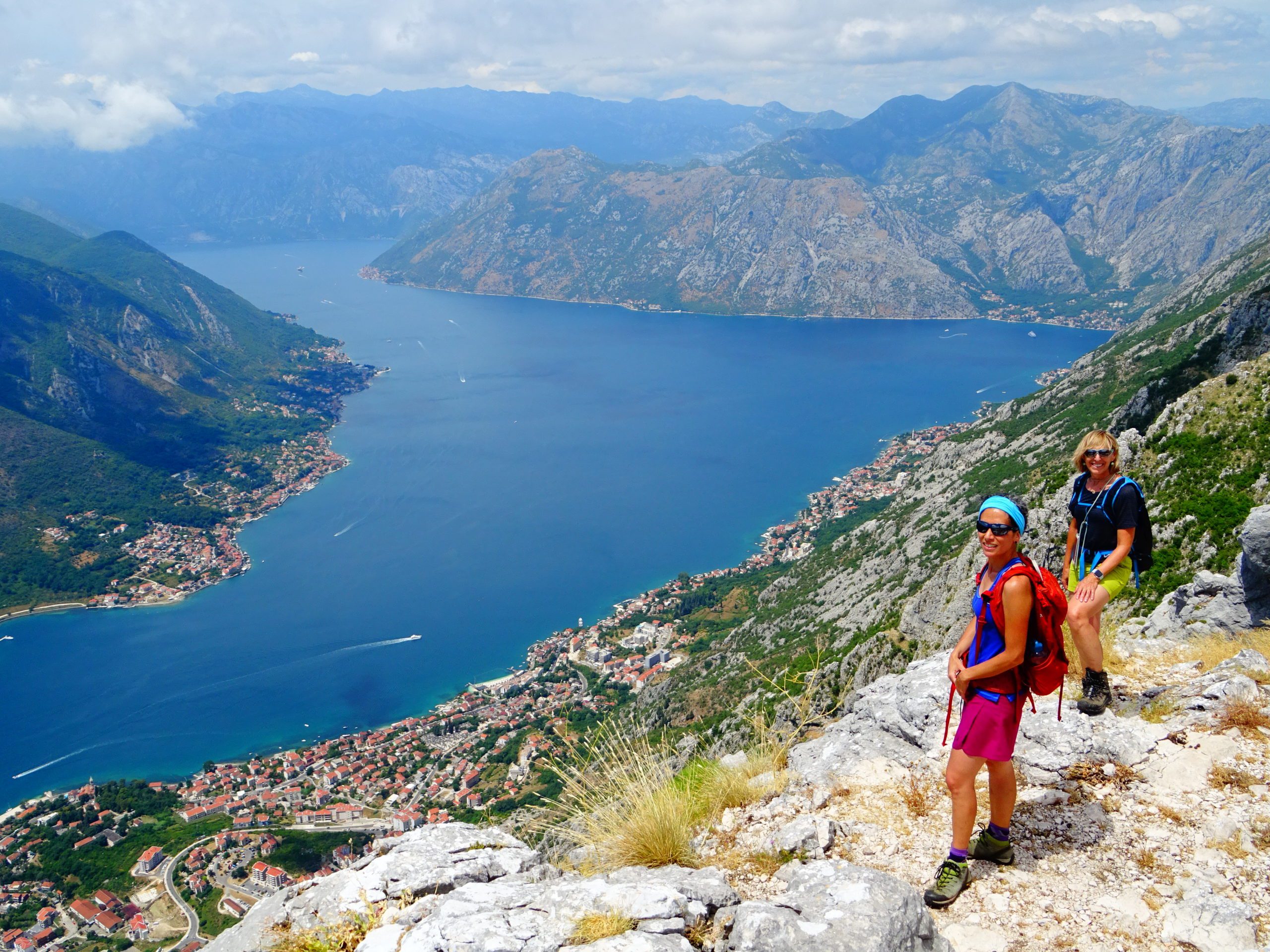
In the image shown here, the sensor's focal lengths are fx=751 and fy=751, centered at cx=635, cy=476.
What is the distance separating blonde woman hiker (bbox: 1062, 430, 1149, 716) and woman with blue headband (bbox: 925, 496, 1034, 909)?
198 centimetres

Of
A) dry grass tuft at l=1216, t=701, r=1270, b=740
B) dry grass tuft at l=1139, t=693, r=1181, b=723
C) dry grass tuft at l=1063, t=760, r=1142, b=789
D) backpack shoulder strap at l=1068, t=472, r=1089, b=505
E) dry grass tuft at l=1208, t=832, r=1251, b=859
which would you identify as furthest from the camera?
backpack shoulder strap at l=1068, t=472, r=1089, b=505

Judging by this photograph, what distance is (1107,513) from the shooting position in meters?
6.35

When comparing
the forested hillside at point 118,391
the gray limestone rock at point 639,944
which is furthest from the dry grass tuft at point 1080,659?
the forested hillside at point 118,391

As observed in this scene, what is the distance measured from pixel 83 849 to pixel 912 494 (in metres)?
63.3

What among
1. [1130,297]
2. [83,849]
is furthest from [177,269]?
[1130,297]

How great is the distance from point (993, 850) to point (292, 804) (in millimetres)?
48788

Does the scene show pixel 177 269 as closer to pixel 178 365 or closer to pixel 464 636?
pixel 178 365

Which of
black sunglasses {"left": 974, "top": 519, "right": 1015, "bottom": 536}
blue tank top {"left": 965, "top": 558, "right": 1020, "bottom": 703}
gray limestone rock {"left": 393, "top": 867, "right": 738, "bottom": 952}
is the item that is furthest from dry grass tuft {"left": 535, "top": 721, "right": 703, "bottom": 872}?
black sunglasses {"left": 974, "top": 519, "right": 1015, "bottom": 536}

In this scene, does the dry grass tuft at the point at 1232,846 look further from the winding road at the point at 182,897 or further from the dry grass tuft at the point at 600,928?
the winding road at the point at 182,897

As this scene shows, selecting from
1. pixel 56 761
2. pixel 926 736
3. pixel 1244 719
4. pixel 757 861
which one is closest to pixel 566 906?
pixel 757 861

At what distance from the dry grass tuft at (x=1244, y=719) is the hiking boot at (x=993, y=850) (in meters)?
2.35

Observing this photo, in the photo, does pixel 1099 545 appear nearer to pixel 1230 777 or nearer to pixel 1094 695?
pixel 1094 695

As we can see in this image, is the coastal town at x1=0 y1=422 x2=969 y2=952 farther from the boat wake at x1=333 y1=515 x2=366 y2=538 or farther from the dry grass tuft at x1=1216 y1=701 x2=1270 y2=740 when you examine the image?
the boat wake at x1=333 y1=515 x2=366 y2=538

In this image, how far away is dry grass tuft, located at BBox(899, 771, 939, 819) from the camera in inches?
224
